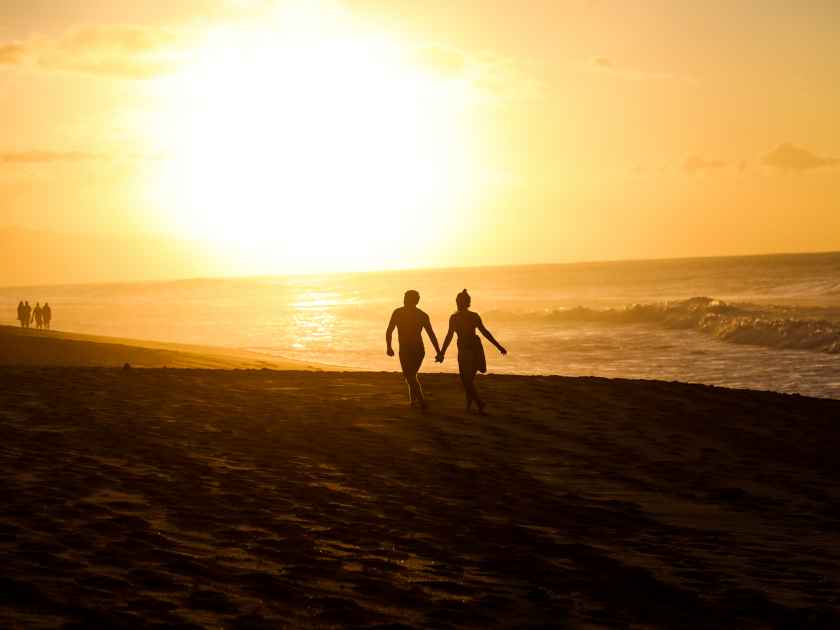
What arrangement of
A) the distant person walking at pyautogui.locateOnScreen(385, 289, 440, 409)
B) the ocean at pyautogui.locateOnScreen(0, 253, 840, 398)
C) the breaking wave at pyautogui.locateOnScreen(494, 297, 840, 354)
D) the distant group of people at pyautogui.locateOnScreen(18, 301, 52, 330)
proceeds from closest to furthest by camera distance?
the distant person walking at pyautogui.locateOnScreen(385, 289, 440, 409) → the ocean at pyautogui.locateOnScreen(0, 253, 840, 398) → the breaking wave at pyautogui.locateOnScreen(494, 297, 840, 354) → the distant group of people at pyautogui.locateOnScreen(18, 301, 52, 330)

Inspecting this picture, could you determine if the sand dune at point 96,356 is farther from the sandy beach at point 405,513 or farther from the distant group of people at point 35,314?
the distant group of people at point 35,314

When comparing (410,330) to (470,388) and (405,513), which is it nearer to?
(470,388)

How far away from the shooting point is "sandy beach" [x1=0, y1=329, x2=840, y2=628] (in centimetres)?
506

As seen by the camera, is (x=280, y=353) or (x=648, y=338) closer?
(x=280, y=353)

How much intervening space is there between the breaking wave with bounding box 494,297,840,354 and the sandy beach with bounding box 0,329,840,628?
79.4ft

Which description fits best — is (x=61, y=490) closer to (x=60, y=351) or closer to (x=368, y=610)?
(x=368, y=610)

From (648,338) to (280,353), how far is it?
1863cm

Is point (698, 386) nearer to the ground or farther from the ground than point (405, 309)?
nearer to the ground

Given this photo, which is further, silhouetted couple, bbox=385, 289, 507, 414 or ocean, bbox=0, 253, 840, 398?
ocean, bbox=0, 253, 840, 398

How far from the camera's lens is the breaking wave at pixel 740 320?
3647 centimetres

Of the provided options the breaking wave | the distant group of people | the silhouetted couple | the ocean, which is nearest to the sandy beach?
the silhouetted couple

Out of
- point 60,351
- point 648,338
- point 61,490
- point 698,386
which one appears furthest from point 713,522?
point 648,338

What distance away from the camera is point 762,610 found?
209 inches

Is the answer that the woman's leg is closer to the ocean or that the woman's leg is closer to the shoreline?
the shoreline
